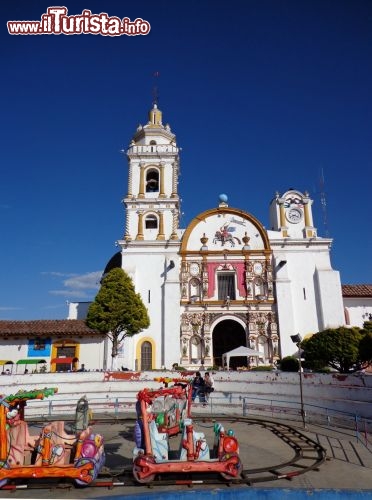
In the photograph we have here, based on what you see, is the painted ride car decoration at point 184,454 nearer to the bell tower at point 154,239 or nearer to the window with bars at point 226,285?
the bell tower at point 154,239

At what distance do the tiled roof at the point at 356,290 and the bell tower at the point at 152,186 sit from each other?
51.6 feet

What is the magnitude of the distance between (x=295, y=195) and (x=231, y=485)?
2894cm

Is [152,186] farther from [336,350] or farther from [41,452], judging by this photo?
[41,452]

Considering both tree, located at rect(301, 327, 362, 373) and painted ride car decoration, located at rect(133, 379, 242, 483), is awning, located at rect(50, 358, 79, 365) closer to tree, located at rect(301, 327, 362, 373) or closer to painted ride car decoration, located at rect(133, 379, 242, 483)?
tree, located at rect(301, 327, 362, 373)

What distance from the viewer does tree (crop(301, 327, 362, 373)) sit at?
20.0 meters

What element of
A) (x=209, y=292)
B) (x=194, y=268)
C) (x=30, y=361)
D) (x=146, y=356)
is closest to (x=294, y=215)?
(x=194, y=268)

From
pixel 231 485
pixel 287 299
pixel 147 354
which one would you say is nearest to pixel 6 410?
pixel 231 485

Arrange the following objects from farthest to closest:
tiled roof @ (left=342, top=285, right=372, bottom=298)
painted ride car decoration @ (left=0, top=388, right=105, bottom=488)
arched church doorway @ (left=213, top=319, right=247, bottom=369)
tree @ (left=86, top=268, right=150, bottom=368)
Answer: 1. tiled roof @ (left=342, top=285, right=372, bottom=298)
2. arched church doorway @ (left=213, top=319, right=247, bottom=369)
3. tree @ (left=86, top=268, right=150, bottom=368)
4. painted ride car decoration @ (left=0, top=388, right=105, bottom=488)

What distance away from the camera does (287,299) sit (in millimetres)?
30031

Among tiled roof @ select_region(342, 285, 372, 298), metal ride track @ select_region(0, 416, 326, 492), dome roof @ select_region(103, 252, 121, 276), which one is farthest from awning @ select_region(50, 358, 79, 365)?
tiled roof @ select_region(342, 285, 372, 298)

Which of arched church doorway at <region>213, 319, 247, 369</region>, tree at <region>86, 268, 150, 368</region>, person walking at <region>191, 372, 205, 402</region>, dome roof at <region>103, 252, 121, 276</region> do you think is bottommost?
person walking at <region>191, 372, 205, 402</region>

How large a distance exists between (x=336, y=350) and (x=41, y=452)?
1659 cm

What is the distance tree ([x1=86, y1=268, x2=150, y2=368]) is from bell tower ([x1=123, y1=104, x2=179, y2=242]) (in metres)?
7.11

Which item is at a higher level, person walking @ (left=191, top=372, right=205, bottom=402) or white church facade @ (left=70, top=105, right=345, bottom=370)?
white church facade @ (left=70, top=105, right=345, bottom=370)
